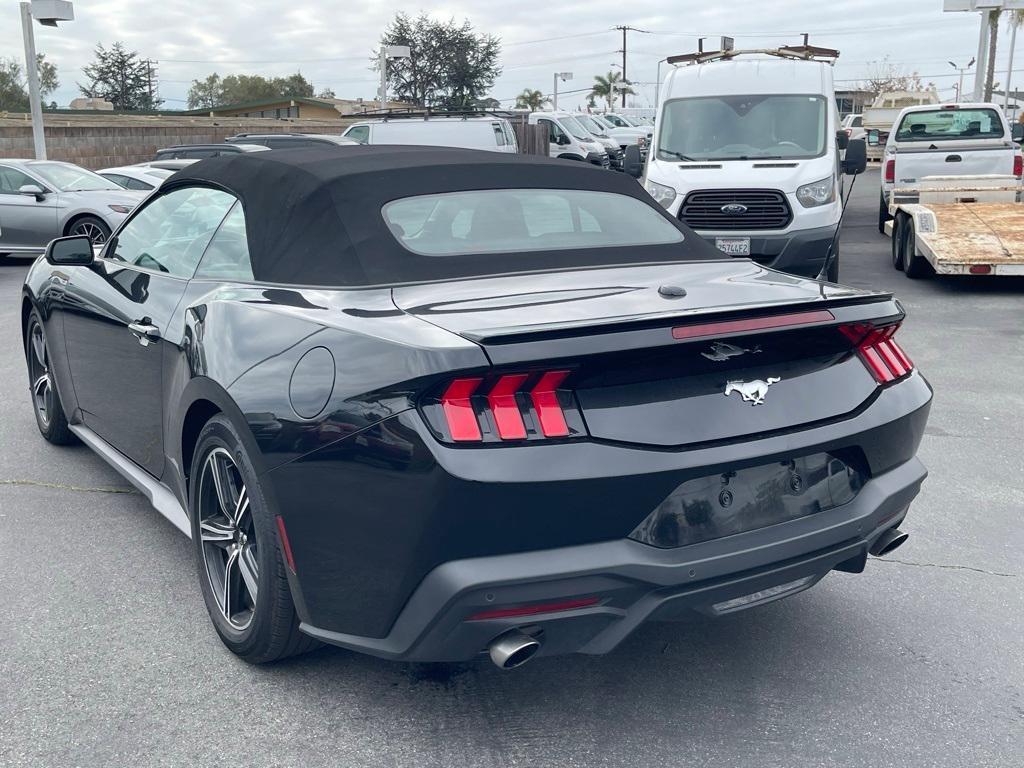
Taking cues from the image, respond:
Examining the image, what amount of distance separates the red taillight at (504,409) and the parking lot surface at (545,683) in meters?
0.71

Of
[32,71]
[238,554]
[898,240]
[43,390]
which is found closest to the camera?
[238,554]

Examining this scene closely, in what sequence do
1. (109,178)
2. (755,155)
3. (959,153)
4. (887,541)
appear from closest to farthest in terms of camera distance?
(887,541), (755,155), (959,153), (109,178)

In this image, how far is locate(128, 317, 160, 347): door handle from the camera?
389 cm

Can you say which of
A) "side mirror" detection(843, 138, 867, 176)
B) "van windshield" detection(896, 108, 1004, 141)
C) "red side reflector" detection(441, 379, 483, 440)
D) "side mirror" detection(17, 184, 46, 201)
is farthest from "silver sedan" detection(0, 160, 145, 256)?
"red side reflector" detection(441, 379, 483, 440)

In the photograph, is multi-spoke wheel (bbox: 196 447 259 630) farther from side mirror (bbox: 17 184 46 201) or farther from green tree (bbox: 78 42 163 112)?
green tree (bbox: 78 42 163 112)

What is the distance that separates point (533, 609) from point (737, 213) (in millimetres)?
9100

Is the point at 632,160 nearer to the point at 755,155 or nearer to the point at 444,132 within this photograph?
the point at 755,155

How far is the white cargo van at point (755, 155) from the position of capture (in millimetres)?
Answer: 10930

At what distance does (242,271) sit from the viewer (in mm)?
3709

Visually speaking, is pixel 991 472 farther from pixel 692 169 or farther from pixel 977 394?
pixel 692 169

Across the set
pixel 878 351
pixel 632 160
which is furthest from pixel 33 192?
pixel 878 351

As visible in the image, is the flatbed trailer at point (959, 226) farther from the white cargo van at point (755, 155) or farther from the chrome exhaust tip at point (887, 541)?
the chrome exhaust tip at point (887, 541)

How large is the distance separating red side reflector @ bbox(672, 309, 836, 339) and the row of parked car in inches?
351

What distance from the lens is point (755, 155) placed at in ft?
38.9
